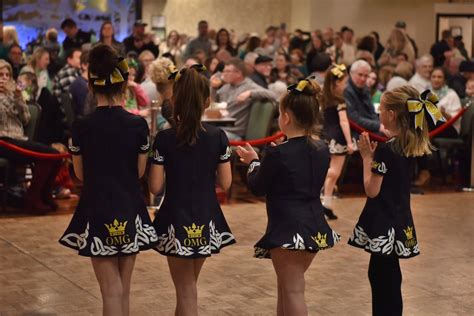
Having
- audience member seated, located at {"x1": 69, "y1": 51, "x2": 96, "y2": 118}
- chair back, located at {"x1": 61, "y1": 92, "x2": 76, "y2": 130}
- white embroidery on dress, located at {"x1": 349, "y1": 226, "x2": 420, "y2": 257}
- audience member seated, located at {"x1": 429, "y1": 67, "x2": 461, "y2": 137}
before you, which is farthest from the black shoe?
white embroidery on dress, located at {"x1": 349, "y1": 226, "x2": 420, "y2": 257}

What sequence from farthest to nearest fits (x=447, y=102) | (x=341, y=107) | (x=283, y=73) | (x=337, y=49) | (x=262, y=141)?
(x=337, y=49) → (x=283, y=73) → (x=447, y=102) → (x=262, y=141) → (x=341, y=107)

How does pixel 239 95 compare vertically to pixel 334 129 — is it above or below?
above

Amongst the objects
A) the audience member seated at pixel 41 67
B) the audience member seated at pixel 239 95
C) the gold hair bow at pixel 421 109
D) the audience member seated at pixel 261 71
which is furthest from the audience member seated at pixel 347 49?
the gold hair bow at pixel 421 109

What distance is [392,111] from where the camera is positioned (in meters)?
5.61

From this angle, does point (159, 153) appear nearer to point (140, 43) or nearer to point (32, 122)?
point (32, 122)

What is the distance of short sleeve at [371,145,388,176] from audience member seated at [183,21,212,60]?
11.9 metres

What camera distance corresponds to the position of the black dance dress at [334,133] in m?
9.68

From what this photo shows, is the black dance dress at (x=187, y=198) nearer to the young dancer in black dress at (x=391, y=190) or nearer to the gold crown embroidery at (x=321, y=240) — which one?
the gold crown embroidery at (x=321, y=240)

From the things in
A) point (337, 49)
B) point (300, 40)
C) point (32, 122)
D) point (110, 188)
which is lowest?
point (110, 188)

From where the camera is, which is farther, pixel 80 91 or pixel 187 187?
pixel 80 91

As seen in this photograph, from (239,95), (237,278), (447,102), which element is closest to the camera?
(237,278)

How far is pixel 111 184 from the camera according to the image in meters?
5.12

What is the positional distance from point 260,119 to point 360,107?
1286 millimetres

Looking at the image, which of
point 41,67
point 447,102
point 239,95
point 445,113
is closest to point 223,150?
point 239,95
